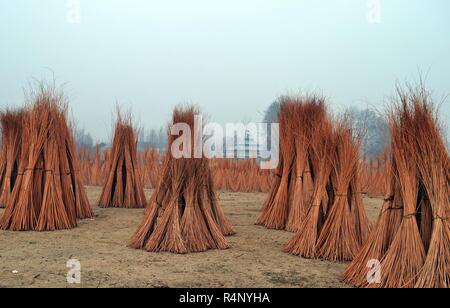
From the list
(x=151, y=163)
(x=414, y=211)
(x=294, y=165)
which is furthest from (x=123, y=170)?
(x=414, y=211)

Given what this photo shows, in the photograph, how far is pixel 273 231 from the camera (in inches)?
230

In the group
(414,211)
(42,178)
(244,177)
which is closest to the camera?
(414,211)

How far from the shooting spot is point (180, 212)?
15.2ft

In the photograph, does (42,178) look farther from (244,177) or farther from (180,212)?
(244,177)

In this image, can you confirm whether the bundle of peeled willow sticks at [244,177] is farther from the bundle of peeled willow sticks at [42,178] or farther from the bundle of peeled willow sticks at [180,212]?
the bundle of peeled willow sticks at [180,212]

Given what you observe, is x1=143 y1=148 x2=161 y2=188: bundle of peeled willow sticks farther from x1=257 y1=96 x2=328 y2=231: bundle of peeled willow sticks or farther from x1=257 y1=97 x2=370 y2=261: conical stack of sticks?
x1=257 y1=97 x2=370 y2=261: conical stack of sticks

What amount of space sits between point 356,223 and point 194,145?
182cm

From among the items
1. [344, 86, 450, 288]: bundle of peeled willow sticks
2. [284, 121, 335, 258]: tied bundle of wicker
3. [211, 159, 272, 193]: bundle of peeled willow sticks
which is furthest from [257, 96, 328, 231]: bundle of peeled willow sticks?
[211, 159, 272, 193]: bundle of peeled willow sticks

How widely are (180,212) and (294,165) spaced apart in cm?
207

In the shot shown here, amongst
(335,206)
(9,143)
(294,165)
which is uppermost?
(9,143)

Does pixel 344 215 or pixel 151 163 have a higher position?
pixel 151 163

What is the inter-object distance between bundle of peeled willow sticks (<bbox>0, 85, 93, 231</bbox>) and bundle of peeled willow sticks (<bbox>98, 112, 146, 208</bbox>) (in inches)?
80.8

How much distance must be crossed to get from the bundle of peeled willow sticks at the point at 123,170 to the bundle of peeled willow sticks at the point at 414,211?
554cm

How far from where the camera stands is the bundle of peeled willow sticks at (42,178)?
5668 mm
